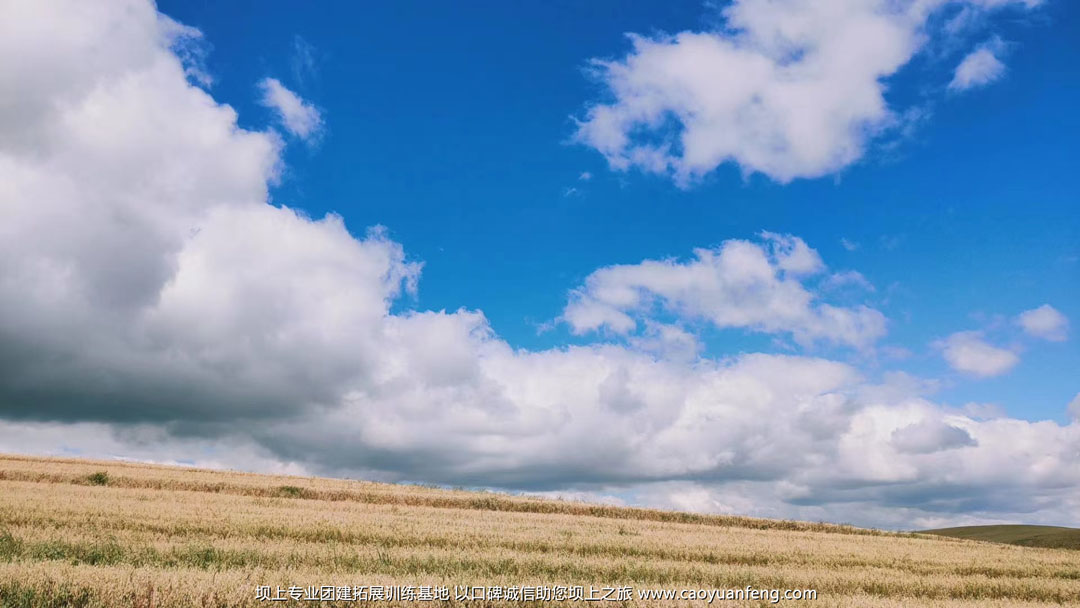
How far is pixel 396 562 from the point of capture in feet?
46.4

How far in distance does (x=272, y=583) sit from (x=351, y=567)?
3965mm

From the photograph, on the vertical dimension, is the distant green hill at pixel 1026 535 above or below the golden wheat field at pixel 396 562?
below

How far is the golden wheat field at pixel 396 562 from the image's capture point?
932 cm

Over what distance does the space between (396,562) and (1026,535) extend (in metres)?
77.2

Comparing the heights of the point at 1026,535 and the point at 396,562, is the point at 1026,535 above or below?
below

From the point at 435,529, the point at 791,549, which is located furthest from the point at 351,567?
the point at 791,549

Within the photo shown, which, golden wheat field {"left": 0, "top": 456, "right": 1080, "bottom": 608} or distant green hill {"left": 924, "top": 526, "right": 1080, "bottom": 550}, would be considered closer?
golden wheat field {"left": 0, "top": 456, "right": 1080, "bottom": 608}

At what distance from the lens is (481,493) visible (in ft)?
132

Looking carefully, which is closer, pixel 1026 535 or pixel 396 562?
pixel 396 562

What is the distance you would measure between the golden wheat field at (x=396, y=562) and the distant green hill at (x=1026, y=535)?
113ft

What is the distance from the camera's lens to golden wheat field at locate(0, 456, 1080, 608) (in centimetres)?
932

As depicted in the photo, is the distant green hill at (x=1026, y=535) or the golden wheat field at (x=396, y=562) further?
the distant green hill at (x=1026, y=535)

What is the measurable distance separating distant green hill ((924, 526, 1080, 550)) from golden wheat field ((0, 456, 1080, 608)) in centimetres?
3449

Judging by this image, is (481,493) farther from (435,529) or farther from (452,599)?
(452,599)
